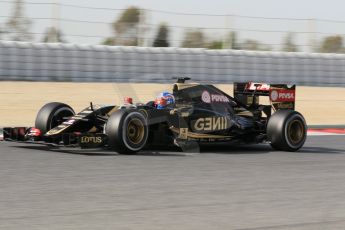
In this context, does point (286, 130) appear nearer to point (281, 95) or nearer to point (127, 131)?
point (281, 95)

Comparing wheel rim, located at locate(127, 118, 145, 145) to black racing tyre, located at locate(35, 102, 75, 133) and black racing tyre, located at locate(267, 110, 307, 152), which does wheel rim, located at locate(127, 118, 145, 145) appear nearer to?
black racing tyre, located at locate(35, 102, 75, 133)

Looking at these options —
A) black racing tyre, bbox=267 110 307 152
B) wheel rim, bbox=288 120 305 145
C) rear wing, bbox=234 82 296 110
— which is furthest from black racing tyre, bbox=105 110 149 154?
rear wing, bbox=234 82 296 110

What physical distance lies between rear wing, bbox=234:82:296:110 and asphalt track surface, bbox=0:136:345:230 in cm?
123

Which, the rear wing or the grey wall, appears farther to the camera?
the grey wall

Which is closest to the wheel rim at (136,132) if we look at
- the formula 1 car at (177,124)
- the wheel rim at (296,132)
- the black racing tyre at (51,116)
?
the formula 1 car at (177,124)

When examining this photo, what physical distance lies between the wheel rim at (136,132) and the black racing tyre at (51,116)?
1.39 meters

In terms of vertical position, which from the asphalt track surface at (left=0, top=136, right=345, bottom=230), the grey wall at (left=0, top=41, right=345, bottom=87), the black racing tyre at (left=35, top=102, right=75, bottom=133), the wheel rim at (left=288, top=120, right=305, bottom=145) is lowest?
the asphalt track surface at (left=0, top=136, right=345, bottom=230)

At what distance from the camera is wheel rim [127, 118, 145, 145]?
9892 millimetres

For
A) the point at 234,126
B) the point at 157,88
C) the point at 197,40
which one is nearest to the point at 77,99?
the point at 157,88

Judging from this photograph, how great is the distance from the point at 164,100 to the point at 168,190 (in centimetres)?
350

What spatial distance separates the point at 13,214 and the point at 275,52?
16.6 metres

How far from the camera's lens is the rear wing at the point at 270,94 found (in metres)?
11.7

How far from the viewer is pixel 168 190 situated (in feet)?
23.7

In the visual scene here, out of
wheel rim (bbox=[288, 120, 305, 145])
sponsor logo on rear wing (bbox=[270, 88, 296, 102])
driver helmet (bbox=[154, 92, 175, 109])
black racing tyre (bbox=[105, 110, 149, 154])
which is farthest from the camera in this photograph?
sponsor logo on rear wing (bbox=[270, 88, 296, 102])
